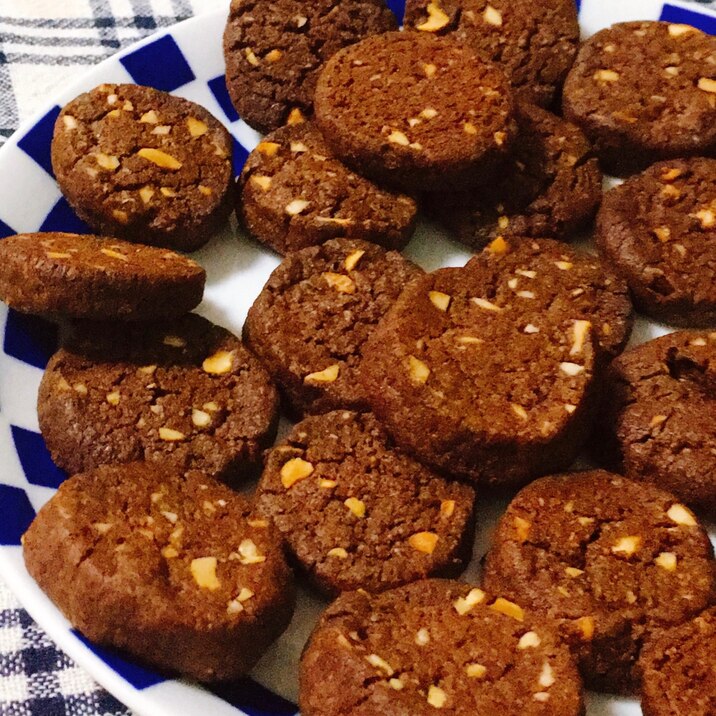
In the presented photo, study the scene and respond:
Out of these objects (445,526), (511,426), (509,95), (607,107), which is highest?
(509,95)

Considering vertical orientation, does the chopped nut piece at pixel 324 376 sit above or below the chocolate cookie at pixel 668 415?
above

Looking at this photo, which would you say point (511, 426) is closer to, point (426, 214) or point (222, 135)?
point (426, 214)

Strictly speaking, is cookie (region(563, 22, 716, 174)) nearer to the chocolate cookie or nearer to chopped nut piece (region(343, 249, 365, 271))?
the chocolate cookie

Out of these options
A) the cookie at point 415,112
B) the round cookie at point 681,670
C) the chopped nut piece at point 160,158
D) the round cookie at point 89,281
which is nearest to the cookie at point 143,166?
the chopped nut piece at point 160,158

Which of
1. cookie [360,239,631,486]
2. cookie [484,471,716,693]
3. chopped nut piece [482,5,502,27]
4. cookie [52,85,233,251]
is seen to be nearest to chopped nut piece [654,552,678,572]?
cookie [484,471,716,693]

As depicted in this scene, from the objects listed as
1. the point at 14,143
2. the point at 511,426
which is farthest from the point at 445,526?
the point at 14,143

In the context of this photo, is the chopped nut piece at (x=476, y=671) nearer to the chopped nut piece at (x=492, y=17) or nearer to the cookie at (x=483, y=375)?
the cookie at (x=483, y=375)

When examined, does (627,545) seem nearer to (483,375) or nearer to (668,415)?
(668,415)
